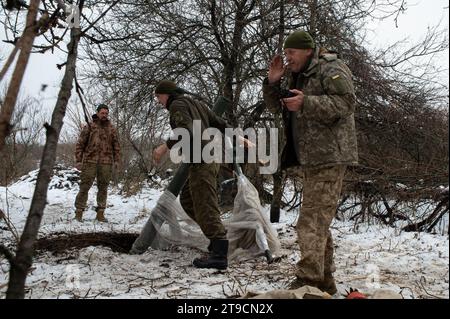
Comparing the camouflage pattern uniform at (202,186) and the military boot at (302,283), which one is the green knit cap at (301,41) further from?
the military boot at (302,283)

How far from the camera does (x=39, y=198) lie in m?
2.35

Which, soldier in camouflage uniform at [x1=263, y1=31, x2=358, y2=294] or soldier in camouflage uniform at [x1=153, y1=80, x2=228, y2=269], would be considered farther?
soldier in camouflage uniform at [x1=153, y1=80, x2=228, y2=269]

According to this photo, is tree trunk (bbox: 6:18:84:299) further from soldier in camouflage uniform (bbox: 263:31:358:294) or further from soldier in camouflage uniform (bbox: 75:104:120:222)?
soldier in camouflage uniform (bbox: 75:104:120:222)

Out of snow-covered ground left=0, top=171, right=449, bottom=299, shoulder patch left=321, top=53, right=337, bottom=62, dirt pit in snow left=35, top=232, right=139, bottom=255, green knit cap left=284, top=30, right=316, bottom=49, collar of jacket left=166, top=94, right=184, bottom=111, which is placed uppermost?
green knit cap left=284, top=30, right=316, bottom=49

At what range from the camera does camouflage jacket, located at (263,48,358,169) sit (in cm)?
277

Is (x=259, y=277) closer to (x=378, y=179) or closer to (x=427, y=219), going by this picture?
(x=427, y=219)

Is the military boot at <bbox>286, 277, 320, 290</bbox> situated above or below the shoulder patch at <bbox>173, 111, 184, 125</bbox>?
below

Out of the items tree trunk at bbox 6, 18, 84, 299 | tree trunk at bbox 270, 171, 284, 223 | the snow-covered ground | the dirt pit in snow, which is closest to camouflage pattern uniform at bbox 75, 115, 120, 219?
the snow-covered ground

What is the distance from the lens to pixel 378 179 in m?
5.73

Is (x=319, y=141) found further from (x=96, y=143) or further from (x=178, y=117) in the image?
(x=96, y=143)

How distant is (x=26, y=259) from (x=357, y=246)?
341cm

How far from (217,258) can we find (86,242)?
144cm

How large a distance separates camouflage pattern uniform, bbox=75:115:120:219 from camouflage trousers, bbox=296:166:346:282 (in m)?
4.56

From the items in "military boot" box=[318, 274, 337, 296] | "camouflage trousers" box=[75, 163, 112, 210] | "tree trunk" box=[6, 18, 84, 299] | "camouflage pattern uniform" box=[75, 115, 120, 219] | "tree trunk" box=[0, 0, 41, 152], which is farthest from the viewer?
"camouflage pattern uniform" box=[75, 115, 120, 219]
